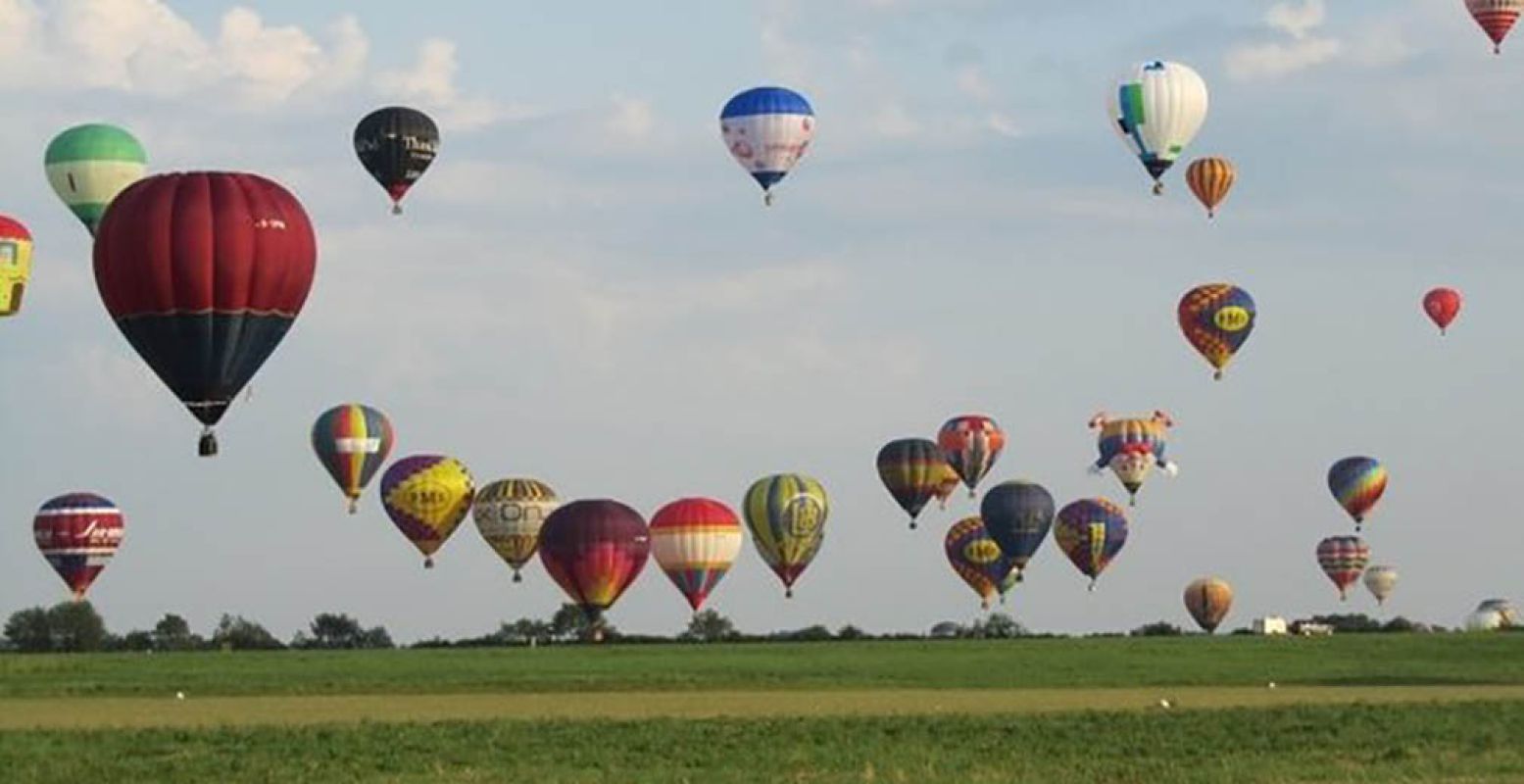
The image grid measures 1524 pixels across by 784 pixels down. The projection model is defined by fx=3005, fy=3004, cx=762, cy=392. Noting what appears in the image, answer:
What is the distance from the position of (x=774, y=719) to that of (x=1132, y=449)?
78600 millimetres

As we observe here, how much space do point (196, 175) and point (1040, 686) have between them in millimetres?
25343

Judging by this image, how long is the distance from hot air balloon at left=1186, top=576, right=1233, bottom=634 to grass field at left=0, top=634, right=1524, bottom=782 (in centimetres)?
5309

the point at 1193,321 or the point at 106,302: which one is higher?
the point at 1193,321

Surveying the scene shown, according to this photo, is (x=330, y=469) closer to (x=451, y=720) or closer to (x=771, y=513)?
(x=771, y=513)

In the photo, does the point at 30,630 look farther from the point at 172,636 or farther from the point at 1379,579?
the point at 1379,579

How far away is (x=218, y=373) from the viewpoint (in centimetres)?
6581

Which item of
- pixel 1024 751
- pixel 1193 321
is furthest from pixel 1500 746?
pixel 1193 321

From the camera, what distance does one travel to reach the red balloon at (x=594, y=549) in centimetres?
10806

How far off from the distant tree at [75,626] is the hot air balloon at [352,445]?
2540 inches

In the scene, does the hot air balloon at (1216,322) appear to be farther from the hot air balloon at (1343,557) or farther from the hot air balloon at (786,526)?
the hot air balloon at (1343,557)

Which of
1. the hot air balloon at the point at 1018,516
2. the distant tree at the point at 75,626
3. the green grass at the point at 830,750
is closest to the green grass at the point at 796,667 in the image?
the hot air balloon at the point at 1018,516

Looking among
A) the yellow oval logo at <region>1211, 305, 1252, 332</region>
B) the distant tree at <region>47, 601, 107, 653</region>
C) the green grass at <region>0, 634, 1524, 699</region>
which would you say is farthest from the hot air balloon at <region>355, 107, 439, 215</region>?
the distant tree at <region>47, 601, 107, 653</region>

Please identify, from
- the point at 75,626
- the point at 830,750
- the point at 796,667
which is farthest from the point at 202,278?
the point at 75,626

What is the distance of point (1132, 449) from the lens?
131m
